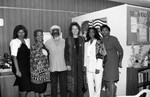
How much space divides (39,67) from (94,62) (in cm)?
93

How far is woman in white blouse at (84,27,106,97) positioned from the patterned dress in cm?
73

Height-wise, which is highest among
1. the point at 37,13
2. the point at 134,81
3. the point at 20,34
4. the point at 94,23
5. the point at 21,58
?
the point at 37,13

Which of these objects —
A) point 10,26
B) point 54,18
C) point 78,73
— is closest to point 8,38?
point 10,26

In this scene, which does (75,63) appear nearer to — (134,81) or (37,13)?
(134,81)

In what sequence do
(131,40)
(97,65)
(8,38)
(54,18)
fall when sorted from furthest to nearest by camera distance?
(54,18)
(8,38)
(131,40)
(97,65)

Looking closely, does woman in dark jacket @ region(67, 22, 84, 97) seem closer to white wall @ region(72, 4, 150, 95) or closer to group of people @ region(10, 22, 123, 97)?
group of people @ region(10, 22, 123, 97)

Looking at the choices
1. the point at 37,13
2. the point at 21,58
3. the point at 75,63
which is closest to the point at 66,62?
the point at 75,63

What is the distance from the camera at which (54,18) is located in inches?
197

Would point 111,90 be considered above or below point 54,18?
below

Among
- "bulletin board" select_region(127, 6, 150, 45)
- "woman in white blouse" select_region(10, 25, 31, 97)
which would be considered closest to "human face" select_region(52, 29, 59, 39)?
"woman in white blouse" select_region(10, 25, 31, 97)

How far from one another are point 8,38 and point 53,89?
6.90 ft

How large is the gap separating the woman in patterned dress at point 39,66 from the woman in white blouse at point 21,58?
14 centimetres

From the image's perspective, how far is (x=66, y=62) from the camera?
291 cm

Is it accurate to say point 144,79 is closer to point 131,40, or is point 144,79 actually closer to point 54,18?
point 131,40
